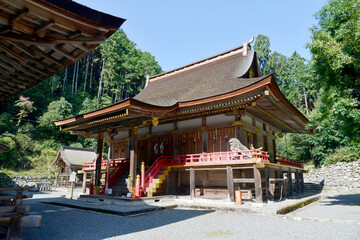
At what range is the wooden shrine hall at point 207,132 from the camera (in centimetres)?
1045

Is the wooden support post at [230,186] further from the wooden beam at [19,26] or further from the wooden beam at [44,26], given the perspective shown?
the wooden beam at [19,26]

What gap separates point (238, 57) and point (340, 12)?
23.9ft

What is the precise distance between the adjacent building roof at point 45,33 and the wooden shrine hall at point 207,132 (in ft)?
15.2

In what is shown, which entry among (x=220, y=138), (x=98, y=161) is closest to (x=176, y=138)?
(x=220, y=138)

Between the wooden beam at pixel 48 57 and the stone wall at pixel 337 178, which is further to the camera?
the stone wall at pixel 337 178

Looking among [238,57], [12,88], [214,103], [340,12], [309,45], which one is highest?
[238,57]

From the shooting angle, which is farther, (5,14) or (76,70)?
(76,70)

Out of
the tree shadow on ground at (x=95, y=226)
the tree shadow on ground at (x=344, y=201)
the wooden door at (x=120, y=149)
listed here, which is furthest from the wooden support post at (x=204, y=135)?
the tree shadow on ground at (x=344, y=201)

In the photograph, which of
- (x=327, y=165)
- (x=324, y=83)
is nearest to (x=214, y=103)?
(x=324, y=83)

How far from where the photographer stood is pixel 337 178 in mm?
21922

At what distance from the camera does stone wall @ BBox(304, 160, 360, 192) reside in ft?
68.1

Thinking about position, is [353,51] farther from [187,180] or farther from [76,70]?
[76,70]

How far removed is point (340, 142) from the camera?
24844 millimetres

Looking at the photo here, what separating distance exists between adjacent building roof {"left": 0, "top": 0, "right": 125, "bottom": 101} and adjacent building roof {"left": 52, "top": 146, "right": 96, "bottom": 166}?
72.4 ft
